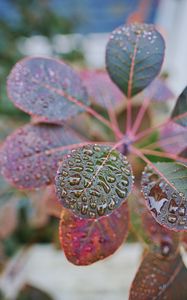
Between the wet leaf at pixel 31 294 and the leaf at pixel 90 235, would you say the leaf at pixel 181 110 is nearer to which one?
the leaf at pixel 90 235

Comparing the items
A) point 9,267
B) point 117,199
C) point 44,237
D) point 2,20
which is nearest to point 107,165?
point 117,199

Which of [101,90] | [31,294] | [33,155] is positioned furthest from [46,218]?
[33,155]

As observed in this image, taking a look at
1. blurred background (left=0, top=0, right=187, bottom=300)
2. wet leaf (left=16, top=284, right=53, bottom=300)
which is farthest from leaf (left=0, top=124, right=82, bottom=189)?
wet leaf (left=16, top=284, right=53, bottom=300)

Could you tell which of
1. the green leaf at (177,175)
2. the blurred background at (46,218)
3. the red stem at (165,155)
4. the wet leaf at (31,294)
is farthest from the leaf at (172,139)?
the wet leaf at (31,294)

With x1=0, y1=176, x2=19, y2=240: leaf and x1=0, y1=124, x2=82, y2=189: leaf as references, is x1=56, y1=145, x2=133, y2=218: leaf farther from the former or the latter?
x1=0, y1=176, x2=19, y2=240: leaf

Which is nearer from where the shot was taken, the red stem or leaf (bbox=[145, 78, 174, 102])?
the red stem

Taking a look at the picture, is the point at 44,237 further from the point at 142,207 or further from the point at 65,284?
the point at 142,207
